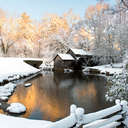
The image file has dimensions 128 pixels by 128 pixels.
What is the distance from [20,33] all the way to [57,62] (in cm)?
1177

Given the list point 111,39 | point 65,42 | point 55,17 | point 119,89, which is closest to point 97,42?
point 111,39

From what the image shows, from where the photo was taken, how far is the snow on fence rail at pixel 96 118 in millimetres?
2322

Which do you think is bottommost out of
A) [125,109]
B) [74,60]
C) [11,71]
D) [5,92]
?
[5,92]

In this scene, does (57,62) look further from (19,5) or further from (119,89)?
(119,89)

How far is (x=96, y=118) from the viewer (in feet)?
9.19

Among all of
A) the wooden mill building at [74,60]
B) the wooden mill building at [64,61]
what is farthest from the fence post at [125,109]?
the wooden mill building at [74,60]

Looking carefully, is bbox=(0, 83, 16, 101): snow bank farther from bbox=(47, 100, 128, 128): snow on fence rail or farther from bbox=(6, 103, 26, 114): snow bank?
bbox=(47, 100, 128, 128): snow on fence rail

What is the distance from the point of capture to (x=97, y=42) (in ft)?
89.1

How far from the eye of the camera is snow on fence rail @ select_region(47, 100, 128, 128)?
2.32 metres

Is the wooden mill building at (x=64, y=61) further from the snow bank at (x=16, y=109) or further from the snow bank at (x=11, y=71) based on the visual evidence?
the snow bank at (x=16, y=109)

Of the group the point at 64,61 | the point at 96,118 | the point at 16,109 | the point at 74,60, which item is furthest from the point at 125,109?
the point at 74,60

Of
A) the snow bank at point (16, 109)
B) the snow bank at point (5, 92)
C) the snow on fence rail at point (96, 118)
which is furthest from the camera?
the snow bank at point (5, 92)

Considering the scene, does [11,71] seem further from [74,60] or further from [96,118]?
[96,118]

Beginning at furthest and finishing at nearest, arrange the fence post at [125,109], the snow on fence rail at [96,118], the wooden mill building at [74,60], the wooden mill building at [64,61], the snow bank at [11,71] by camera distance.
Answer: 1. the wooden mill building at [74,60]
2. the wooden mill building at [64,61]
3. the snow bank at [11,71]
4. the fence post at [125,109]
5. the snow on fence rail at [96,118]
